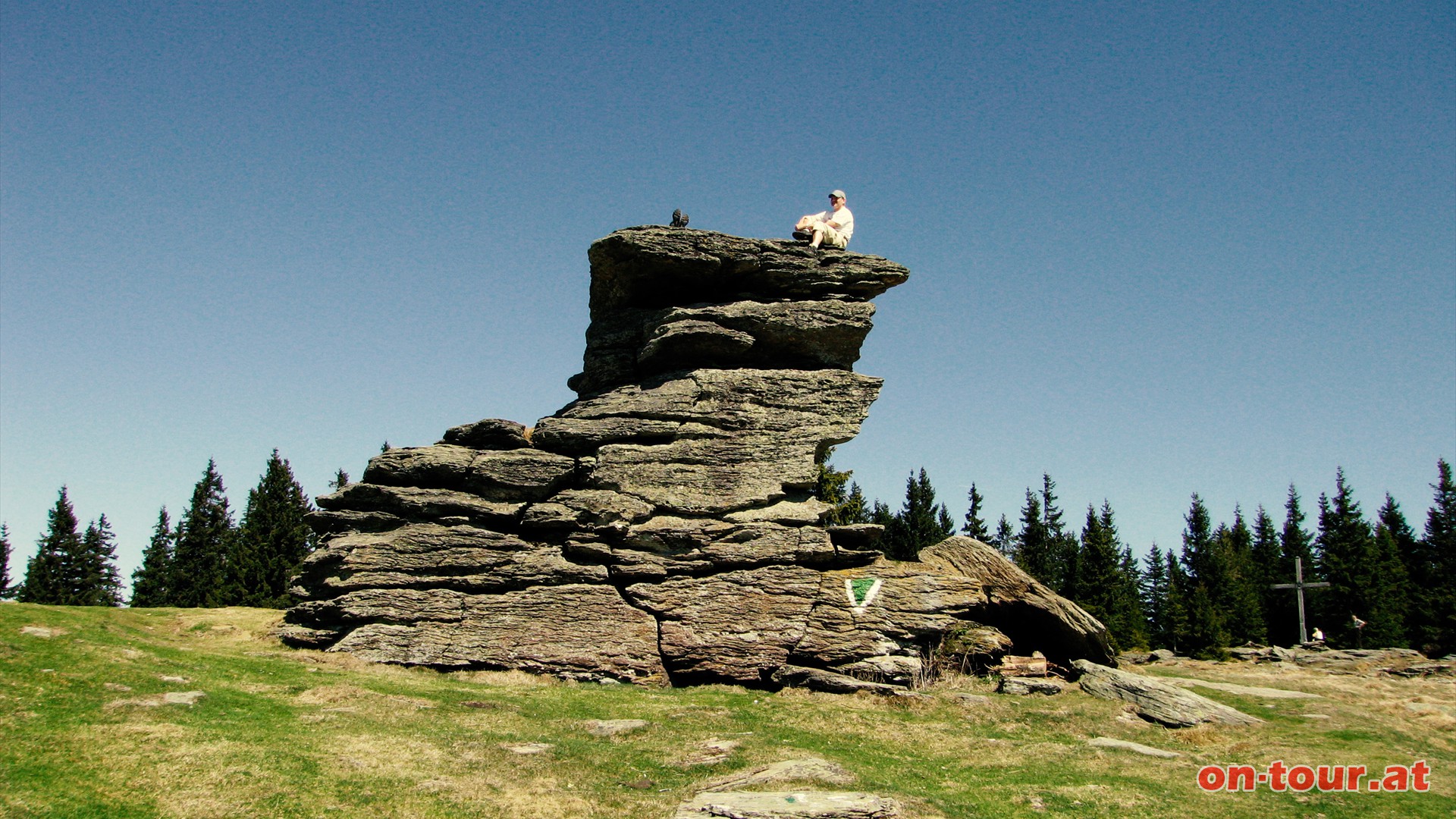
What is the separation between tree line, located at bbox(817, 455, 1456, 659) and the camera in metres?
69.4

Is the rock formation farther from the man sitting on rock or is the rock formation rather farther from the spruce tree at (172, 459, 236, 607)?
the spruce tree at (172, 459, 236, 607)

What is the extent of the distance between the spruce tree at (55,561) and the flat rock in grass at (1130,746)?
7607cm

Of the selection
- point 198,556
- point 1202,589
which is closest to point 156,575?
point 198,556

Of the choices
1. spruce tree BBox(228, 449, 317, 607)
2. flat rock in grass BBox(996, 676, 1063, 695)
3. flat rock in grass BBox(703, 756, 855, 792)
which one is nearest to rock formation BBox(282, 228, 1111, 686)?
flat rock in grass BBox(996, 676, 1063, 695)

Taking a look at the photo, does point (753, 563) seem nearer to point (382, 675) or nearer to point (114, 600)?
point (382, 675)

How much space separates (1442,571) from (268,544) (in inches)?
3850

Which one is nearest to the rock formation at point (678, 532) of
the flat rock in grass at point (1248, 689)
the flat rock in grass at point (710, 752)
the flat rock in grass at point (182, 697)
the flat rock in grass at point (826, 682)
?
the flat rock in grass at point (826, 682)

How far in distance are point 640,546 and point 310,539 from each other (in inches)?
2023

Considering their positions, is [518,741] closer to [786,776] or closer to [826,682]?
[786,776]

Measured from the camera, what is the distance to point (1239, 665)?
131 feet

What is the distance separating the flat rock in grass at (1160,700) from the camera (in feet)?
82.6

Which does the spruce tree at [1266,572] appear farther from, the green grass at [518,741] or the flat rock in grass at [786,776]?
the flat rock in grass at [786,776]

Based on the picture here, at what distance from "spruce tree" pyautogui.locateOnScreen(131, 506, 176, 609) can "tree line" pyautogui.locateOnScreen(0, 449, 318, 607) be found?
9 cm

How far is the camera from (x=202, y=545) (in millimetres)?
76688
